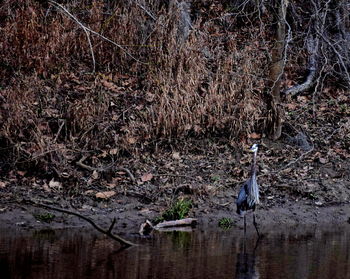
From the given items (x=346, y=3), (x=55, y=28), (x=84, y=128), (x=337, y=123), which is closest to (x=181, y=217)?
(x=84, y=128)

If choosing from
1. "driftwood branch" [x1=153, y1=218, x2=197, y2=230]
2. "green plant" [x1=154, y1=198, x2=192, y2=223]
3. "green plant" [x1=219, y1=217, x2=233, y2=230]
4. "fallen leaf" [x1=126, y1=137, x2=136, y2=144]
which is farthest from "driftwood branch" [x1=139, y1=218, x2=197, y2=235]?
"fallen leaf" [x1=126, y1=137, x2=136, y2=144]

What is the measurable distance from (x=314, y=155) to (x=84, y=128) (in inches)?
155

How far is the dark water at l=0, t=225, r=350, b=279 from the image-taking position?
7.25 metres

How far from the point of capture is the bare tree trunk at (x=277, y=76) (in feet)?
42.2

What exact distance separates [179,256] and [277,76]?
232 inches

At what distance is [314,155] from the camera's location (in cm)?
1251

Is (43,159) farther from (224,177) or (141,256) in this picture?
(141,256)

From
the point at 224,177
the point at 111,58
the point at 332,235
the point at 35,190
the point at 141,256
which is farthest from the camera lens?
the point at 111,58

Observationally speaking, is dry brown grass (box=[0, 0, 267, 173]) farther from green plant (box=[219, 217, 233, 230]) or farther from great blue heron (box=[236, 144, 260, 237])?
great blue heron (box=[236, 144, 260, 237])

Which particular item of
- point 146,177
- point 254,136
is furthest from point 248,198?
point 254,136

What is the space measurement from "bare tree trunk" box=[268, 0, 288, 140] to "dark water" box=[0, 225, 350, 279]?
340 cm

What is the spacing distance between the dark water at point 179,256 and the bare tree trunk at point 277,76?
3.40 m

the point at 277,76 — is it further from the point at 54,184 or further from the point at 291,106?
the point at 54,184

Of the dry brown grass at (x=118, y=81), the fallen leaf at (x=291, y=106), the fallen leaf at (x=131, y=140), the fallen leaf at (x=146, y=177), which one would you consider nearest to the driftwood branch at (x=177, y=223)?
the fallen leaf at (x=146, y=177)
